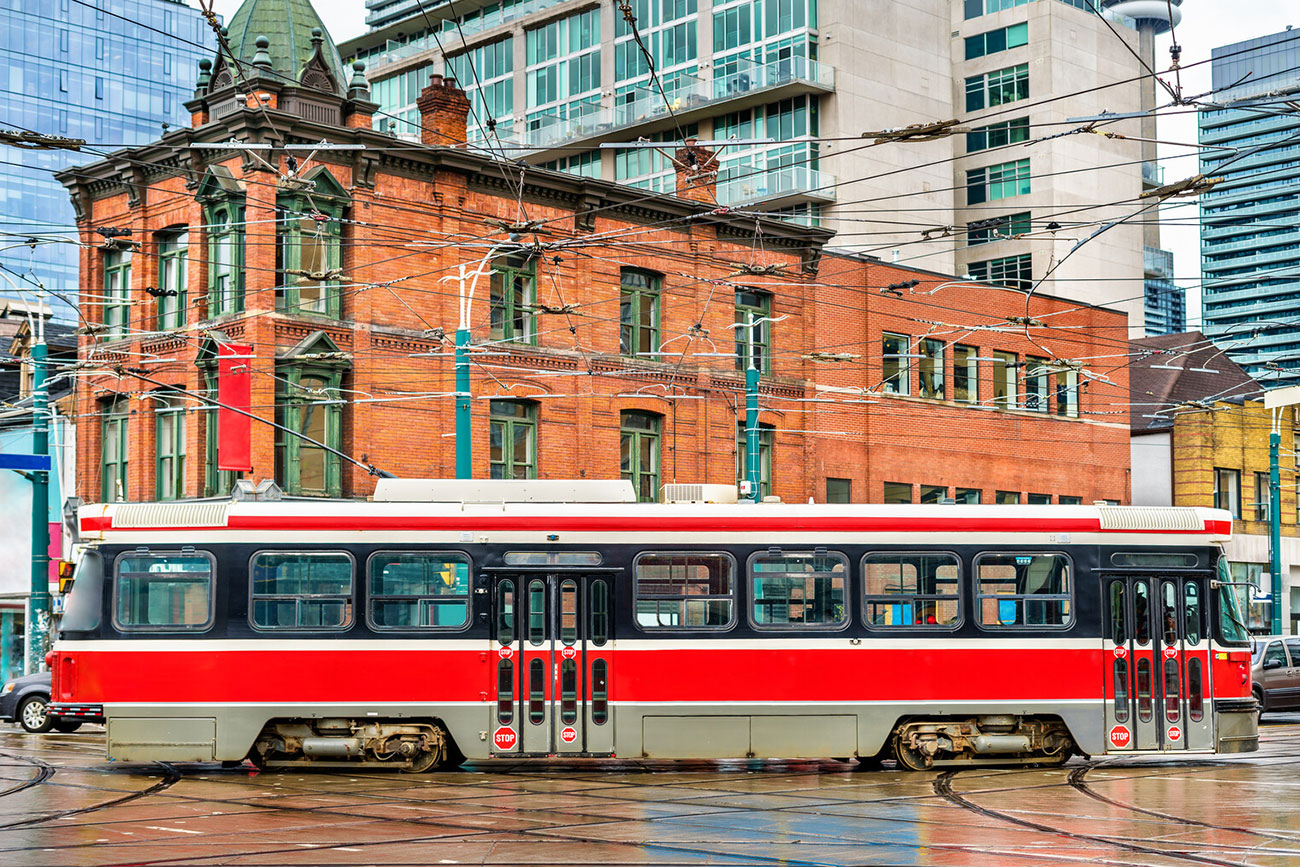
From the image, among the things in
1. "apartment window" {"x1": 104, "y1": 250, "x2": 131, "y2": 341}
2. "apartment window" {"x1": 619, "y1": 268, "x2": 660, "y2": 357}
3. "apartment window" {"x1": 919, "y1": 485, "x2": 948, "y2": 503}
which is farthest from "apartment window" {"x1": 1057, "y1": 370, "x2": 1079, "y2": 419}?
"apartment window" {"x1": 104, "y1": 250, "x2": 131, "y2": 341}

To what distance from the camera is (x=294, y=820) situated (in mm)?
14055

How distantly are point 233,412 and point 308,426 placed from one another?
2046mm

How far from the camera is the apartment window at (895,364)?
44656 millimetres

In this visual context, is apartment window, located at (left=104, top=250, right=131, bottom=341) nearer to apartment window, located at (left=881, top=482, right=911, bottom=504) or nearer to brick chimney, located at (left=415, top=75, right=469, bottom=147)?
brick chimney, located at (left=415, top=75, right=469, bottom=147)

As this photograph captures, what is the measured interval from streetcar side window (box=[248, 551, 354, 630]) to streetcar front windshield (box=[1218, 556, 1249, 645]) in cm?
1010

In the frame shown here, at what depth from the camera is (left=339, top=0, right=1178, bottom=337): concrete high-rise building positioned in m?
64.2

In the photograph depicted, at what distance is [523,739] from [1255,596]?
32072mm

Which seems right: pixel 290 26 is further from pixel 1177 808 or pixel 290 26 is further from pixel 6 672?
pixel 1177 808

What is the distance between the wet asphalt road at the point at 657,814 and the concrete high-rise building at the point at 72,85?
94466mm

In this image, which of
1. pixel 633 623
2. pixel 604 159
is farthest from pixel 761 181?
pixel 633 623

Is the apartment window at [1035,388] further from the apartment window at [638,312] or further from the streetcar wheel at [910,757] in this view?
the streetcar wheel at [910,757]

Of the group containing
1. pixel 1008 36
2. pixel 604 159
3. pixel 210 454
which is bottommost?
pixel 210 454

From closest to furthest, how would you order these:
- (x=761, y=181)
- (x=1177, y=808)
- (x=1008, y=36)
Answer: (x=1177, y=808) < (x=761, y=181) < (x=1008, y=36)

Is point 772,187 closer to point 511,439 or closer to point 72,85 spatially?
point 511,439
